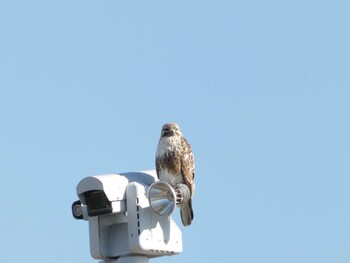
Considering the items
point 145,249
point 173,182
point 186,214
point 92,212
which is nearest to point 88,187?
point 92,212

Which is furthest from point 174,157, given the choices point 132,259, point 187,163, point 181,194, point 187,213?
point 132,259

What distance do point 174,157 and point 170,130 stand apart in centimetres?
26

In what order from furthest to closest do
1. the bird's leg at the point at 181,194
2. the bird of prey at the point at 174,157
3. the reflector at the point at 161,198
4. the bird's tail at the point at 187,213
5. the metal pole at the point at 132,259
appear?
1. the bird of prey at the point at 174,157
2. the bird's tail at the point at 187,213
3. the bird's leg at the point at 181,194
4. the reflector at the point at 161,198
5. the metal pole at the point at 132,259

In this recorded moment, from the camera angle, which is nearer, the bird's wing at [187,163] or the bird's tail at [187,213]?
the bird's tail at [187,213]

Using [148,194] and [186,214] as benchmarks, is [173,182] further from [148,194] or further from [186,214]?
[148,194]

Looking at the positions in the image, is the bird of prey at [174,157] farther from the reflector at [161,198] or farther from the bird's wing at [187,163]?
the reflector at [161,198]

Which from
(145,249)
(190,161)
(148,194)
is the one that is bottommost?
(145,249)

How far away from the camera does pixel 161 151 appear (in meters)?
8.38

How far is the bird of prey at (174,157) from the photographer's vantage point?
8.16m

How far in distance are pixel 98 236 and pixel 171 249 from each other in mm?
485

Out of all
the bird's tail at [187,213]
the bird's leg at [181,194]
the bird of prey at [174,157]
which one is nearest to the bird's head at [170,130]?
the bird of prey at [174,157]

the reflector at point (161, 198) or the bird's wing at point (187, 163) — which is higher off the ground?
the bird's wing at point (187, 163)

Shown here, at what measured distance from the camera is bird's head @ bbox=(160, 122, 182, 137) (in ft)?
27.1

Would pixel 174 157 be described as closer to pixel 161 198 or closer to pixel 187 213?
pixel 187 213
